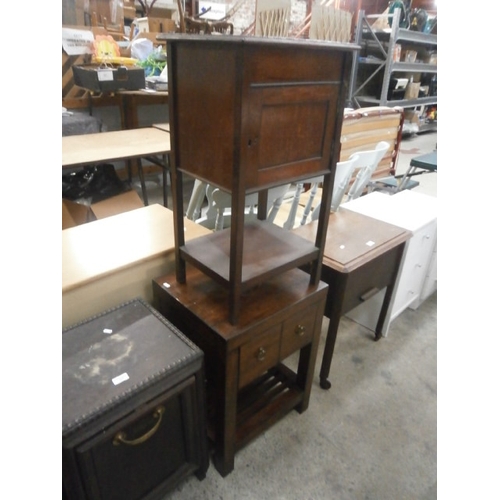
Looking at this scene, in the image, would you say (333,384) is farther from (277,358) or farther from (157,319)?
(157,319)

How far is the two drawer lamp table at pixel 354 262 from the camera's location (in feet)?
4.89

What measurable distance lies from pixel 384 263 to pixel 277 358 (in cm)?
73

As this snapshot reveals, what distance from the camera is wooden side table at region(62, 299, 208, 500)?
2.84ft

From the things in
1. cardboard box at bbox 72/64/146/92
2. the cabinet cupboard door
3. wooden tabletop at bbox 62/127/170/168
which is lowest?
wooden tabletop at bbox 62/127/170/168

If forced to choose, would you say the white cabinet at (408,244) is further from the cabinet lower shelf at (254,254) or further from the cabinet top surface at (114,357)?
the cabinet top surface at (114,357)

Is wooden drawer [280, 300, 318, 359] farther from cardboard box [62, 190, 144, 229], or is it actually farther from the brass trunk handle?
cardboard box [62, 190, 144, 229]

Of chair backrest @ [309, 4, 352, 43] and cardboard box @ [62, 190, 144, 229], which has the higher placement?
chair backrest @ [309, 4, 352, 43]

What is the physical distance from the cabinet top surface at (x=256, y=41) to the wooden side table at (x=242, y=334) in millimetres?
726

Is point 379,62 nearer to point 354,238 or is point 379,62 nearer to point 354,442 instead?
point 354,238

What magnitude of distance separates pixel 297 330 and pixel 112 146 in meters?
1.85

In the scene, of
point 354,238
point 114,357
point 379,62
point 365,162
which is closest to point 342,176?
point 365,162

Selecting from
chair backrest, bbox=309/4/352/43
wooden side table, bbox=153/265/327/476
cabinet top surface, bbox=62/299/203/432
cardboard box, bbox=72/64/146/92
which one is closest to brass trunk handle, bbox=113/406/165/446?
cabinet top surface, bbox=62/299/203/432
